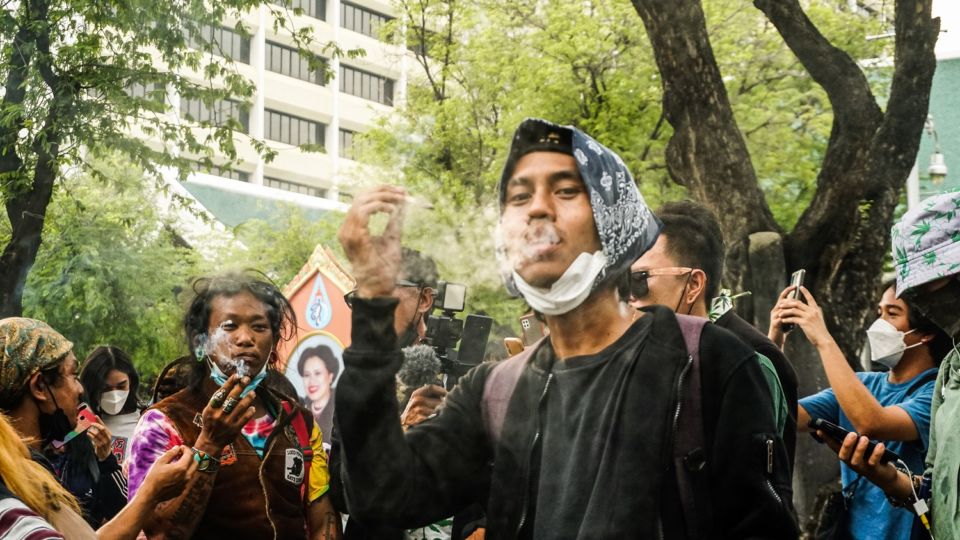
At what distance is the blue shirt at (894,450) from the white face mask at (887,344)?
0.10m

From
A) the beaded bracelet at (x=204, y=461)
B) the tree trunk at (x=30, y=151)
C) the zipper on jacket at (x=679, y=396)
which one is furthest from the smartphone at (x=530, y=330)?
the tree trunk at (x=30, y=151)

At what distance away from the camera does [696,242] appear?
4242mm

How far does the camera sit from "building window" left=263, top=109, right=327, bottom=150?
43.3m

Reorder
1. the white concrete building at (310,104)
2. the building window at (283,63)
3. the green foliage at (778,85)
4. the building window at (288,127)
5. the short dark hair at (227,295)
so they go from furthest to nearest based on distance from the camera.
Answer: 1. the building window at (288,127)
2. the building window at (283,63)
3. the white concrete building at (310,104)
4. the green foliage at (778,85)
5. the short dark hair at (227,295)

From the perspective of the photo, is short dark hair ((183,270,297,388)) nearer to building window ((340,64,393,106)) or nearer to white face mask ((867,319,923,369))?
white face mask ((867,319,923,369))

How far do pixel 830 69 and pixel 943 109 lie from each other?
67.5ft

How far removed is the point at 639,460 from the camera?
2.29 m

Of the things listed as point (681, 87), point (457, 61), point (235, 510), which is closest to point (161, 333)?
point (457, 61)

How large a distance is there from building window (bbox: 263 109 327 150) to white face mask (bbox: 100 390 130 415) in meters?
35.4

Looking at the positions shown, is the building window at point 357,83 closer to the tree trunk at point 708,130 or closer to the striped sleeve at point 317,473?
the tree trunk at point 708,130

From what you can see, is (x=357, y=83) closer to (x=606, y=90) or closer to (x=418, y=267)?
A: (x=606, y=90)

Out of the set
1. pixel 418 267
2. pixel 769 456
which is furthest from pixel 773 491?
pixel 418 267

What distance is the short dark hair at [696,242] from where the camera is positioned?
4.22 meters

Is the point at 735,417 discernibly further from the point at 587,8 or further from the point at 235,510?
the point at 587,8
